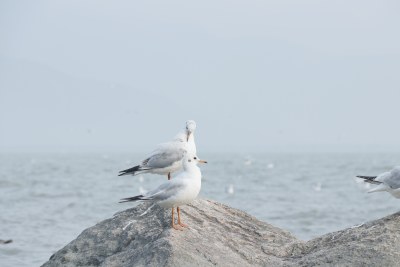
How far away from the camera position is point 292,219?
20.1 m

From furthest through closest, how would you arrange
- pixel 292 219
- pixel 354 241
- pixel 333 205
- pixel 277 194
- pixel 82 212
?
pixel 277 194 < pixel 333 205 < pixel 82 212 < pixel 292 219 < pixel 354 241

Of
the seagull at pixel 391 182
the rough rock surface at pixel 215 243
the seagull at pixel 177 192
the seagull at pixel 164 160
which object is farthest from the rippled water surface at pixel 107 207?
the seagull at pixel 391 182

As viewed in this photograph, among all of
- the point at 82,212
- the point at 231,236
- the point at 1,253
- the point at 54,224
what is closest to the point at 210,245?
the point at 231,236

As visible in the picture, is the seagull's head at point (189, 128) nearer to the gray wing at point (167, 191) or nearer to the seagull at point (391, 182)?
the gray wing at point (167, 191)

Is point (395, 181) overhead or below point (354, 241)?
overhead

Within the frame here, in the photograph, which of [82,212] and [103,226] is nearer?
[103,226]

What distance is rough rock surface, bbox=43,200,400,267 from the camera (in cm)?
618

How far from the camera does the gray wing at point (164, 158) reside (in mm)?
8344

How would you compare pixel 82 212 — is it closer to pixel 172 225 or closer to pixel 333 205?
pixel 333 205

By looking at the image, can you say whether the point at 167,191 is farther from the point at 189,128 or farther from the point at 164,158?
the point at 189,128

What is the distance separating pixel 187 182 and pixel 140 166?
1667 mm

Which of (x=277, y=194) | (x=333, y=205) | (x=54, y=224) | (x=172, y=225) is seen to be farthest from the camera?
(x=277, y=194)

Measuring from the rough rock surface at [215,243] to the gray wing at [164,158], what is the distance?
691 millimetres

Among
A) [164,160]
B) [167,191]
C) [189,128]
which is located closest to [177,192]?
[167,191]
